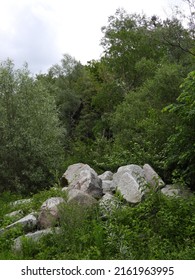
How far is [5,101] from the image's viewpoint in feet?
68.1

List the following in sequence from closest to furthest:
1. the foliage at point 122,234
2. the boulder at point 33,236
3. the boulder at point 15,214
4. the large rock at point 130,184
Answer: the foliage at point 122,234 → the boulder at point 33,236 → the large rock at point 130,184 → the boulder at point 15,214

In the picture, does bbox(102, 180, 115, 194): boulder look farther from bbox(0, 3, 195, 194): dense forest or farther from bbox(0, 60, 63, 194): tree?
bbox(0, 60, 63, 194): tree

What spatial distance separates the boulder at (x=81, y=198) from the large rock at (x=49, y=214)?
0.29m

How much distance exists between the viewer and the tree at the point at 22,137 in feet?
67.2

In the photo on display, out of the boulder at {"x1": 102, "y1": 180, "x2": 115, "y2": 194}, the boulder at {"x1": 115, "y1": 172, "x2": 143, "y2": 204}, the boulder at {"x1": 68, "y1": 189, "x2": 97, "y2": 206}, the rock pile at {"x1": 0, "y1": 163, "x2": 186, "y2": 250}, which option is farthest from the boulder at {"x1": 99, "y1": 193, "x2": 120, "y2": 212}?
the boulder at {"x1": 102, "y1": 180, "x2": 115, "y2": 194}

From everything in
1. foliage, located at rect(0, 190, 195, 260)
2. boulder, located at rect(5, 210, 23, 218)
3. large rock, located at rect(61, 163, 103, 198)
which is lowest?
foliage, located at rect(0, 190, 195, 260)

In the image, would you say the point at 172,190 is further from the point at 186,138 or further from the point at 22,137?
the point at 22,137

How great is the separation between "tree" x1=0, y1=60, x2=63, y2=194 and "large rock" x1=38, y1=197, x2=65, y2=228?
886 cm

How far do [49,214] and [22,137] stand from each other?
985cm

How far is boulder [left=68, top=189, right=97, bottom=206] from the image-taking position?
11.4 m

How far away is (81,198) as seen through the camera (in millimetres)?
11438

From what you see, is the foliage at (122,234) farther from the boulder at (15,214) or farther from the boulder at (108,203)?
the boulder at (15,214)

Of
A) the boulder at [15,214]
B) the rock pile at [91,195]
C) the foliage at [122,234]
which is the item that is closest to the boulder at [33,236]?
the rock pile at [91,195]

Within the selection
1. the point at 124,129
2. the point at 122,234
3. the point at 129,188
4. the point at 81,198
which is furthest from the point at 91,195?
the point at 124,129
